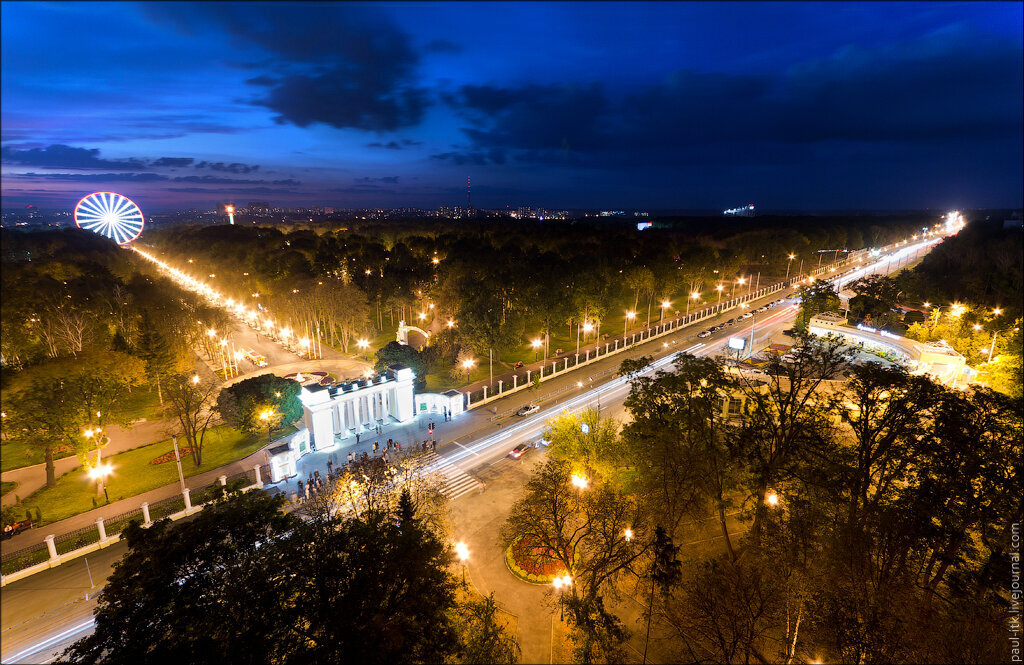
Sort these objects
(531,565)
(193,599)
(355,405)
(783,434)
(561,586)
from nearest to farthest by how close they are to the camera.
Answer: (193,599) → (561,586) → (783,434) → (531,565) → (355,405)

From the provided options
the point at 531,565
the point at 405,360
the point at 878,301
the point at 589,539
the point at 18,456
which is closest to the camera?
the point at 589,539

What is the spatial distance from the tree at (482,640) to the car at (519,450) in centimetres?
1324

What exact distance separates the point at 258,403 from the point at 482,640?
925 inches

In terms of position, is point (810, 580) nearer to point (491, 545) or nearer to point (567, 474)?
point (567, 474)

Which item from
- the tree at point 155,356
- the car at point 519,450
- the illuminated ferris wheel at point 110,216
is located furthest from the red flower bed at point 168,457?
the illuminated ferris wheel at point 110,216

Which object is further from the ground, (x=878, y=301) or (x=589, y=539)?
(x=878, y=301)

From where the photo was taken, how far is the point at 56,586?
18672 mm

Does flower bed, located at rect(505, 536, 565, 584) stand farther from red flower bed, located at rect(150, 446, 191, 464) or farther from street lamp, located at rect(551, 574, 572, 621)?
red flower bed, located at rect(150, 446, 191, 464)

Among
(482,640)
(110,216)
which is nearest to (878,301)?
(482,640)

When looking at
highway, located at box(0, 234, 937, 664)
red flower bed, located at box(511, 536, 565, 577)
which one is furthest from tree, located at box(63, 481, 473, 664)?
highway, located at box(0, 234, 937, 664)

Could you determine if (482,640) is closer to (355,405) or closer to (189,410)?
(355,405)

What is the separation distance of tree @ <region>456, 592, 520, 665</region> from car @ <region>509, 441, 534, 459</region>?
13245 mm

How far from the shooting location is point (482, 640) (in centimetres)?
1315

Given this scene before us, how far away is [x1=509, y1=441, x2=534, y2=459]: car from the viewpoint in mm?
28062
